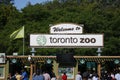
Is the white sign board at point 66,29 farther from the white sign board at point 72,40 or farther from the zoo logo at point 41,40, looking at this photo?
the zoo logo at point 41,40

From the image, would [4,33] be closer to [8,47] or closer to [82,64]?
[8,47]

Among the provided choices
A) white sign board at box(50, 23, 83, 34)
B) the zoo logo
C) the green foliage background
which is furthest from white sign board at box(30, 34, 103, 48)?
the green foliage background

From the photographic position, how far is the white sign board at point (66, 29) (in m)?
41.0

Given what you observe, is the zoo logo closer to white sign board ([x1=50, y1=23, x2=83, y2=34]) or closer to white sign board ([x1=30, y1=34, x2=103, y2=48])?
white sign board ([x1=30, y1=34, x2=103, y2=48])

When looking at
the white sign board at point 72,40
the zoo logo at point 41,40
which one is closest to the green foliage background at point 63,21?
the zoo logo at point 41,40

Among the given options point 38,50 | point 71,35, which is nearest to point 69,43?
point 71,35

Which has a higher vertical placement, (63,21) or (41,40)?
(63,21)

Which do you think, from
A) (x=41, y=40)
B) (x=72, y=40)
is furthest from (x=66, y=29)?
(x=41, y=40)

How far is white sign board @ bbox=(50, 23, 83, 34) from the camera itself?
41031 millimetres

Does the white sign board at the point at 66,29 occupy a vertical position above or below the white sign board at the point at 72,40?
above

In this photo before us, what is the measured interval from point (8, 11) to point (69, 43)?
1274 inches

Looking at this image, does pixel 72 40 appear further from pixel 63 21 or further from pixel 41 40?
pixel 63 21

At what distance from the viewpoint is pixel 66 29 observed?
41.1 metres

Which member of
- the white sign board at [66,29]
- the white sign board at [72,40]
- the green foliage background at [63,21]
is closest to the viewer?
the white sign board at [72,40]
